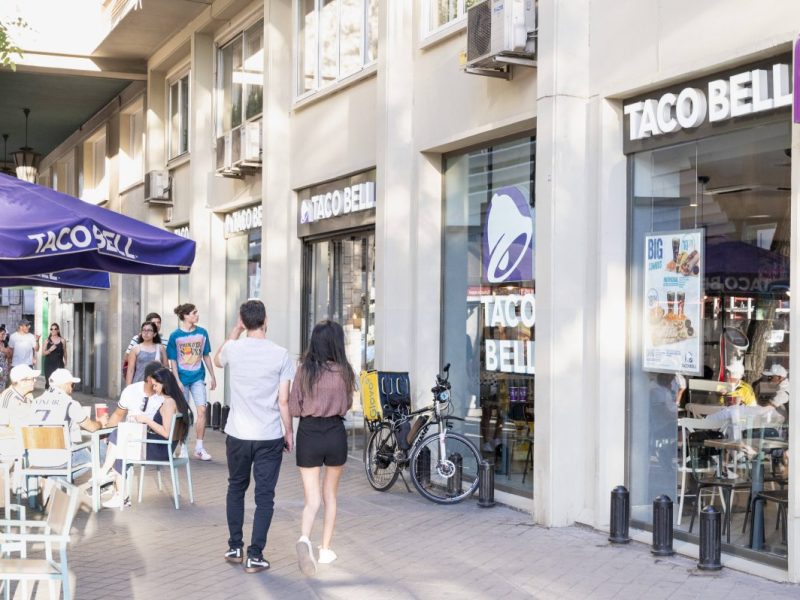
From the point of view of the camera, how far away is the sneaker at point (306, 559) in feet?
23.2

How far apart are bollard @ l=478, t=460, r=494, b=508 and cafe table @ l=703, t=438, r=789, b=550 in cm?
252

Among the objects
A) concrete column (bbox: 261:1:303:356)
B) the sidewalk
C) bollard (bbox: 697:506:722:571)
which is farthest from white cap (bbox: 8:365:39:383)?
bollard (bbox: 697:506:722:571)

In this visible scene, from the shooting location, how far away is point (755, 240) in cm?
764

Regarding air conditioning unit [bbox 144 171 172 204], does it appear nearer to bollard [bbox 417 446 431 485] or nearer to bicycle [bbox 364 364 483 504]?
bicycle [bbox 364 364 483 504]

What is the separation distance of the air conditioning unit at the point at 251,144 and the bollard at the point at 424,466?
7.13m

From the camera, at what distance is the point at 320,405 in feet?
23.9

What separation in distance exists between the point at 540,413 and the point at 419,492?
1811mm

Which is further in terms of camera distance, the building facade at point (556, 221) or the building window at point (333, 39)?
the building window at point (333, 39)

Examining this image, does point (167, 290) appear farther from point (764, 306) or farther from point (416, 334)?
point (764, 306)

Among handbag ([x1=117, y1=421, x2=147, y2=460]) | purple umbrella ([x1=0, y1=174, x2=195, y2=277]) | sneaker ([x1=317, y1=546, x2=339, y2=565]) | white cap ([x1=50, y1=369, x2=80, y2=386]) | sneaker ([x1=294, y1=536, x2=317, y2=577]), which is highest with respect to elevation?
purple umbrella ([x1=0, y1=174, x2=195, y2=277])

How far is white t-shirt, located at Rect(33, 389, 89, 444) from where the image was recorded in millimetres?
9148

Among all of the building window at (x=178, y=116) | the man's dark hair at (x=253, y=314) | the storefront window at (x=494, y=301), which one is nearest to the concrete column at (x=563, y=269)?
the storefront window at (x=494, y=301)

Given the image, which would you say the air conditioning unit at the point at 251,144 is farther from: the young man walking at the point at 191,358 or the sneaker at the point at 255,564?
the sneaker at the point at 255,564

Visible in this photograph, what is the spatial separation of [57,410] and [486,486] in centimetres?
377
